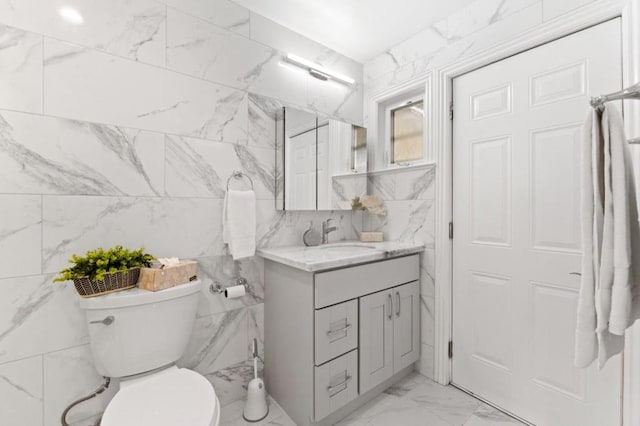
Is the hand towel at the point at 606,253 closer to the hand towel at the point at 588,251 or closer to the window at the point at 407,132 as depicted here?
the hand towel at the point at 588,251

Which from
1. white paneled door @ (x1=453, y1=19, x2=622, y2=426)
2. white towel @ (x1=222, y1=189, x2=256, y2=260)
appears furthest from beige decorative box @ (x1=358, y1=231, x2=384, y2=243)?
white towel @ (x1=222, y1=189, x2=256, y2=260)

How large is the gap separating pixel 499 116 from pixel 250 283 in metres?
1.81

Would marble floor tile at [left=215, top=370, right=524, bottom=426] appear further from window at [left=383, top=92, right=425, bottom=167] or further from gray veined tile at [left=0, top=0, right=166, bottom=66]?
gray veined tile at [left=0, top=0, right=166, bottom=66]

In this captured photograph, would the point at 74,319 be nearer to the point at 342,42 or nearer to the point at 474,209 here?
the point at 474,209

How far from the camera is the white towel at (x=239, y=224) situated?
64.6 inches

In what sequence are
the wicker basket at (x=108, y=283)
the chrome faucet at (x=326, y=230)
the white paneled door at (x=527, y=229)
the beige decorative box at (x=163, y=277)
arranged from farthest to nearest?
the chrome faucet at (x=326, y=230), the white paneled door at (x=527, y=229), the beige decorative box at (x=163, y=277), the wicker basket at (x=108, y=283)

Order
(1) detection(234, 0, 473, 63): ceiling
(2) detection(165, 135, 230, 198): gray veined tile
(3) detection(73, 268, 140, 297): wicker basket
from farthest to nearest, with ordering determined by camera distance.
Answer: (1) detection(234, 0, 473, 63): ceiling < (2) detection(165, 135, 230, 198): gray veined tile < (3) detection(73, 268, 140, 297): wicker basket

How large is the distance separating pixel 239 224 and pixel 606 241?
1.53 m

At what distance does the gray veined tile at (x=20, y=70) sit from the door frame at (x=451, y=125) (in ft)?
6.93

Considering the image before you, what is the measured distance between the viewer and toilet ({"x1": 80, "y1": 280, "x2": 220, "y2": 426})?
1001 mm

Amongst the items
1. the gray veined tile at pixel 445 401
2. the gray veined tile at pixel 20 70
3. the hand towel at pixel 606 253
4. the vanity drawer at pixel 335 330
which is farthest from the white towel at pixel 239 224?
the hand towel at pixel 606 253

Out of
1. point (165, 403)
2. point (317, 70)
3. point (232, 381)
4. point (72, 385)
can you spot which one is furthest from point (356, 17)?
point (72, 385)

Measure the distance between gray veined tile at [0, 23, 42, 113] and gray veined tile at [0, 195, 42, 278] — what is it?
39 centimetres

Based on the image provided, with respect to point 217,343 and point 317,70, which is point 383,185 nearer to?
point 317,70
